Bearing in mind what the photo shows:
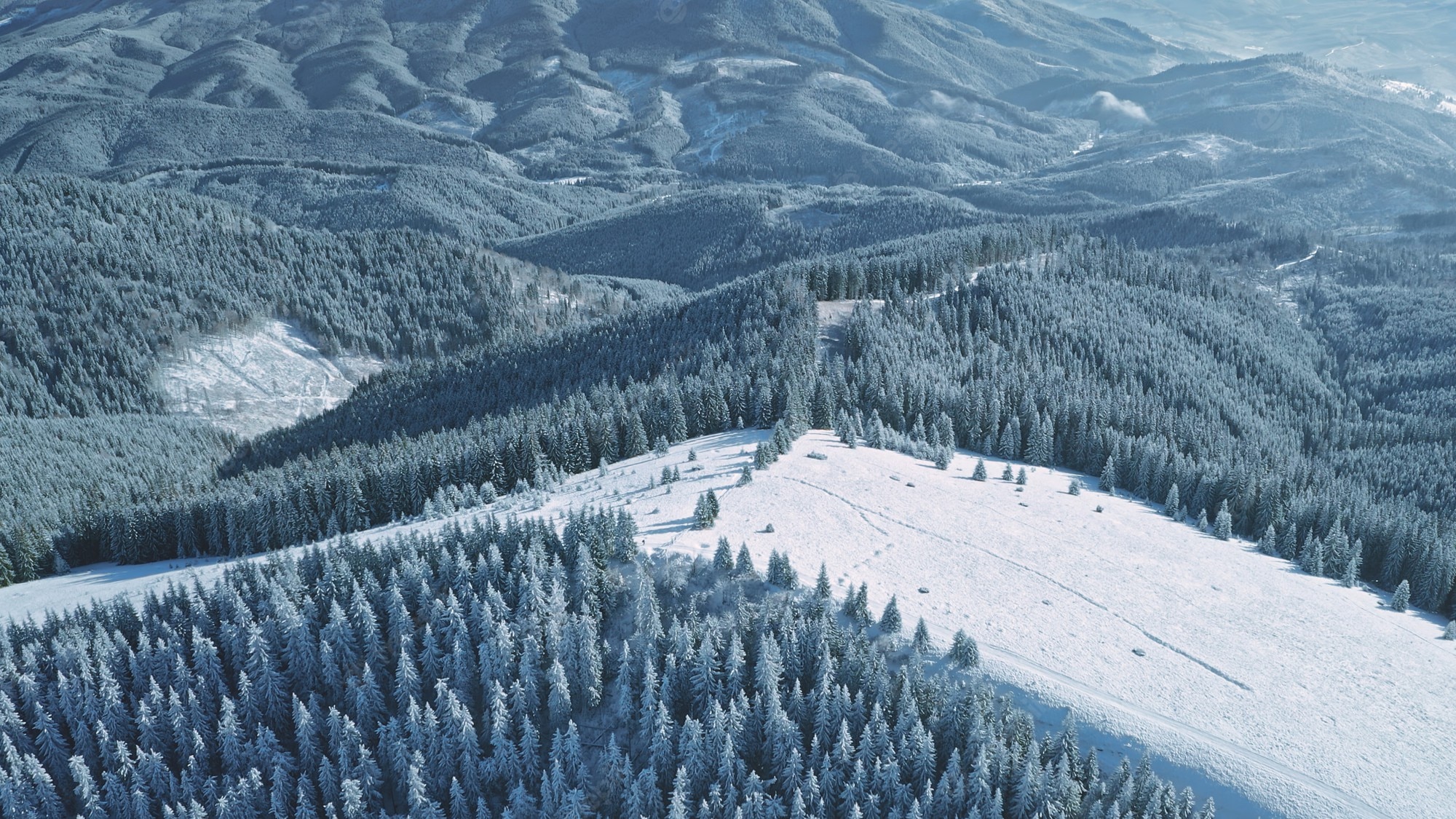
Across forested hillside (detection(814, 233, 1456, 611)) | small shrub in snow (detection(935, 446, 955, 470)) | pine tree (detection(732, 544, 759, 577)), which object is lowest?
forested hillside (detection(814, 233, 1456, 611))

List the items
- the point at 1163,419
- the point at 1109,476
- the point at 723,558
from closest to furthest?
1. the point at 723,558
2. the point at 1109,476
3. the point at 1163,419

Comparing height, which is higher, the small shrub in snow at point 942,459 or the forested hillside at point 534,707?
the forested hillside at point 534,707

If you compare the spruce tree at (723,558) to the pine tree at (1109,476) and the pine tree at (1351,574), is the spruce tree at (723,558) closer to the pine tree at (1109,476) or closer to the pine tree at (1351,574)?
the pine tree at (1351,574)

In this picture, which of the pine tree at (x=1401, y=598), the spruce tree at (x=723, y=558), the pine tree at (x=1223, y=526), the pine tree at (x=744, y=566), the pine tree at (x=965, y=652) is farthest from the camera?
the pine tree at (x=1223, y=526)

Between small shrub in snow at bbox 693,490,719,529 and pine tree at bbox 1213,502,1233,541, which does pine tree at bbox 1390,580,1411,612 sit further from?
small shrub in snow at bbox 693,490,719,529

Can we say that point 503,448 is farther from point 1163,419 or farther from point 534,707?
point 1163,419

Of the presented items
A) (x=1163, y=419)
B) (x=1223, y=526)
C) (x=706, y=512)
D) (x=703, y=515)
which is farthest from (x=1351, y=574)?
(x=703, y=515)

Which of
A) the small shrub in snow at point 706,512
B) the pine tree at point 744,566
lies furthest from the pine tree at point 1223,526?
the pine tree at point 744,566

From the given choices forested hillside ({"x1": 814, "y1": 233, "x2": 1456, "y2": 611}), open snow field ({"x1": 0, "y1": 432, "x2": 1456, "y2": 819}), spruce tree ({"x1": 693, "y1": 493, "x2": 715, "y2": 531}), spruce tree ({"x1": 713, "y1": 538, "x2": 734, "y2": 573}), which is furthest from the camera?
forested hillside ({"x1": 814, "y1": 233, "x2": 1456, "y2": 611})

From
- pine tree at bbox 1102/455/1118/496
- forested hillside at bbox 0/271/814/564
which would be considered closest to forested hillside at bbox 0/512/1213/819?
forested hillside at bbox 0/271/814/564
